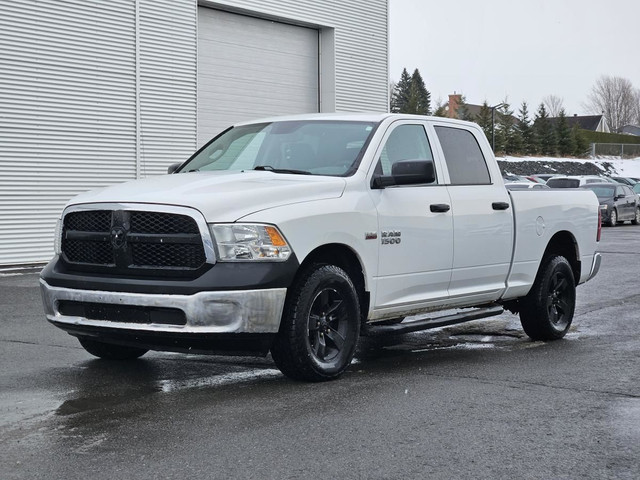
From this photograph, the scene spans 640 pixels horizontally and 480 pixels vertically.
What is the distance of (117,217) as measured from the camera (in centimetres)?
680

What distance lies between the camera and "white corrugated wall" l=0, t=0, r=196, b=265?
1977cm

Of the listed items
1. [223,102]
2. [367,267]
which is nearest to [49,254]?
[223,102]

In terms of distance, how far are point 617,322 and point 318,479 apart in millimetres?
6763

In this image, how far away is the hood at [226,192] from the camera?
261 inches

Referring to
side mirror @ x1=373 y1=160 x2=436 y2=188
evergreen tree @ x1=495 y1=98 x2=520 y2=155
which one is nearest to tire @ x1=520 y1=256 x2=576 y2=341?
side mirror @ x1=373 y1=160 x2=436 y2=188

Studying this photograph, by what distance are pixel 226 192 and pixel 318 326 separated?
1103 millimetres

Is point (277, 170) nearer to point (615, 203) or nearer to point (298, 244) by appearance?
point (298, 244)

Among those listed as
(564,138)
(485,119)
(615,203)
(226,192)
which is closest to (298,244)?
(226,192)

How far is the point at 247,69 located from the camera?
2478cm

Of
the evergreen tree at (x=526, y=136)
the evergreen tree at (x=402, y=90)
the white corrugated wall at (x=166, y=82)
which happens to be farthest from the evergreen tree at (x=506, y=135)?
the white corrugated wall at (x=166, y=82)

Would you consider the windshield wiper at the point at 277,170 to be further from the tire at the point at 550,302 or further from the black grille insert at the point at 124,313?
the tire at the point at 550,302

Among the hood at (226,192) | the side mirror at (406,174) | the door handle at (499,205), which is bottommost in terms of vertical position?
the door handle at (499,205)

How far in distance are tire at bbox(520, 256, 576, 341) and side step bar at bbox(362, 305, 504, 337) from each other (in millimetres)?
465

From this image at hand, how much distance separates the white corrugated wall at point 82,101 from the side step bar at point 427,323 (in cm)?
1299
